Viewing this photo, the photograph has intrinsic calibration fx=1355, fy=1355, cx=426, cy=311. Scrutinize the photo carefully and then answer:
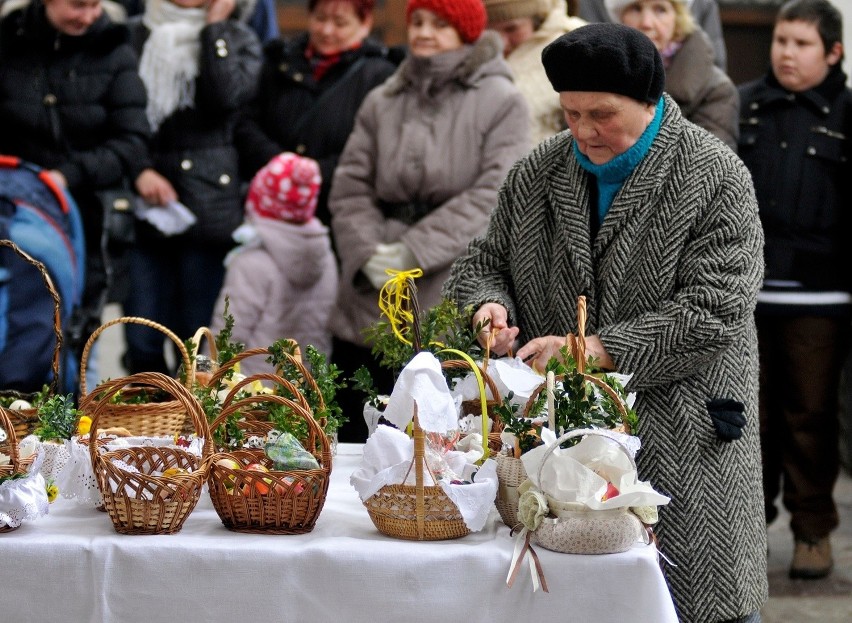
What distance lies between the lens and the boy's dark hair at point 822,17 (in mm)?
4738

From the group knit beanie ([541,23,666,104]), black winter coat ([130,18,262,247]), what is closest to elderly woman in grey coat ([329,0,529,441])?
black winter coat ([130,18,262,247])

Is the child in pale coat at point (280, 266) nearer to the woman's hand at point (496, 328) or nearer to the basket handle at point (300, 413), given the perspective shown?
the woman's hand at point (496, 328)

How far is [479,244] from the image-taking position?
3.24m

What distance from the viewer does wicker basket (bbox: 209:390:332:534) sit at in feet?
7.84

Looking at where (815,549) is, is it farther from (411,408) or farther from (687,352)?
(411,408)

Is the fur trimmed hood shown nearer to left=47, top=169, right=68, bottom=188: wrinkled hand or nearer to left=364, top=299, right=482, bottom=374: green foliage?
left=47, top=169, right=68, bottom=188: wrinkled hand

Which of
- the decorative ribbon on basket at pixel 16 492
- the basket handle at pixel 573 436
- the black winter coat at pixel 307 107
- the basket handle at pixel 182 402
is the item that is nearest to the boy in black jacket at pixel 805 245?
the black winter coat at pixel 307 107

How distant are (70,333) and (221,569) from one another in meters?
2.71

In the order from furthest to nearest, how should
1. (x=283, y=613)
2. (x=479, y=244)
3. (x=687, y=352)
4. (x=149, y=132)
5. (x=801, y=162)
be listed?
(x=149, y=132) → (x=801, y=162) → (x=479, y=244) → (x=687, y=352) → (x=283, y=613)

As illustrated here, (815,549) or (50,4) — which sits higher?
(50,4)

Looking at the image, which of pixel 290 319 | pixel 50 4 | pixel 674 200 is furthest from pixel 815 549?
pixel 50 4

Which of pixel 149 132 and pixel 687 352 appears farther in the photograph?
pixel 149 132

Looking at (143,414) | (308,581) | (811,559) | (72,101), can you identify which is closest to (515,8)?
(72,101)

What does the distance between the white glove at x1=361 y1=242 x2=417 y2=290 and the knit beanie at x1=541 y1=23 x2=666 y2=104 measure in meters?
1.67
